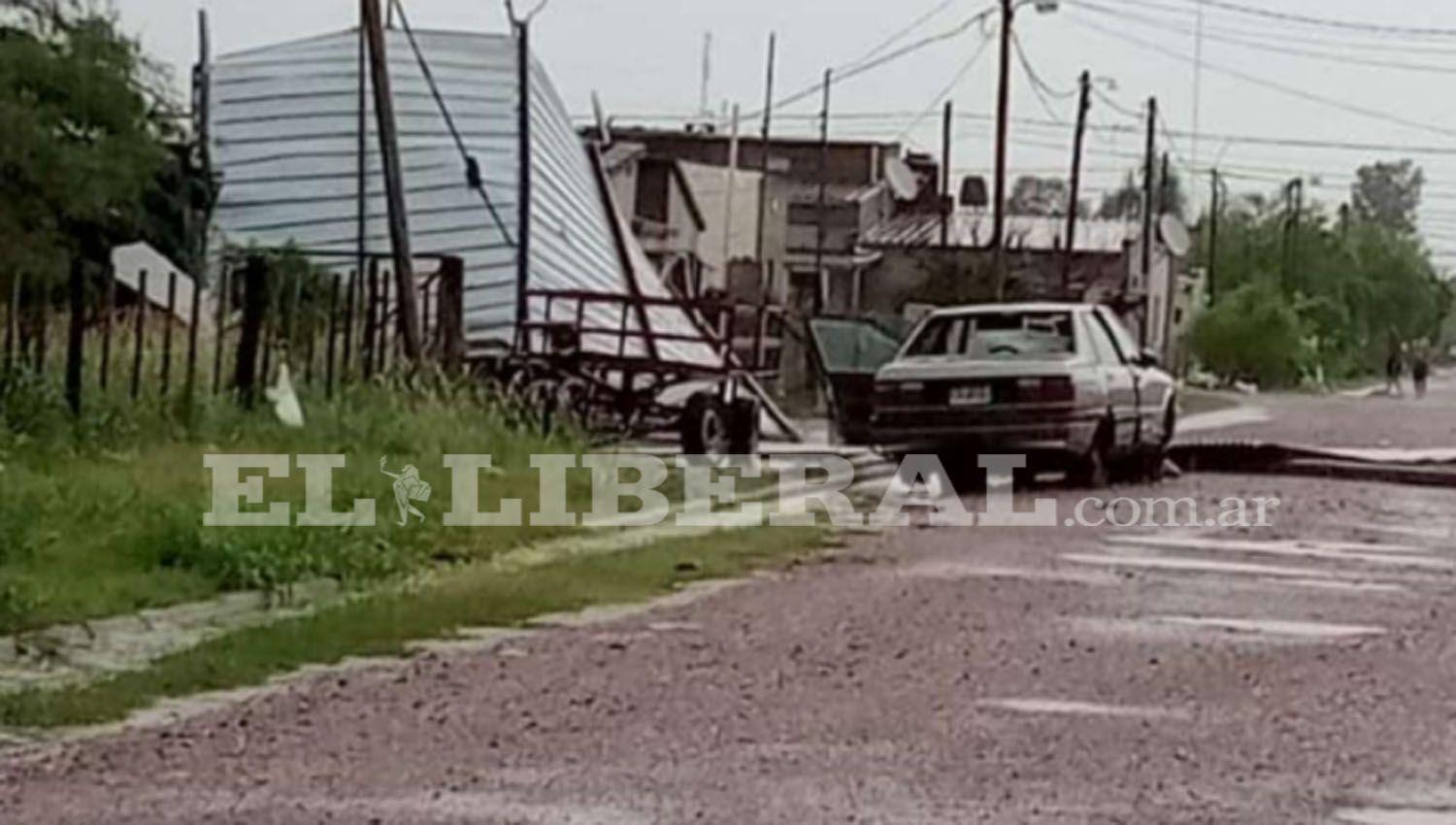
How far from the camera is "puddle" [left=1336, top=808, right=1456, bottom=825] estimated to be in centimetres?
877

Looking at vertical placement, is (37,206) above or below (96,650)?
above

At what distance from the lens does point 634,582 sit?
53.3ft

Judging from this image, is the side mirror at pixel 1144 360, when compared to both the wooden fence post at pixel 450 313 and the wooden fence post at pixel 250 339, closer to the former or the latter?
the wooden fence post at pixel 450 313

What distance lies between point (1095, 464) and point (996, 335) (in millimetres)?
1552

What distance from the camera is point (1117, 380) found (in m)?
26.3

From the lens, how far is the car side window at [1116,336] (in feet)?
88.3

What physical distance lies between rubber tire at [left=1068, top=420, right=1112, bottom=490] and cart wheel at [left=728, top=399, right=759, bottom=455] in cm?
309

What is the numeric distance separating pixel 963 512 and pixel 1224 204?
10640cm

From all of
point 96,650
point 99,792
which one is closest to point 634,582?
point 96,650

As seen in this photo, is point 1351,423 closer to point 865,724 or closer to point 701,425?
point 701,425

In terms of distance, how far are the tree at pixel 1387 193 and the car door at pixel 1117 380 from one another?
418ft

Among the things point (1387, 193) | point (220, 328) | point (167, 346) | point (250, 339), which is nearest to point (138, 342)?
point (167, 346)

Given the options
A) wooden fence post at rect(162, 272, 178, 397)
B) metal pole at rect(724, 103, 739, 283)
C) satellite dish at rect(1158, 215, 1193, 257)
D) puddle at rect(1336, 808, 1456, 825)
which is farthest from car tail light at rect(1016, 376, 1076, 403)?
satellite dish at rect(1158, 215, 1193, 257)

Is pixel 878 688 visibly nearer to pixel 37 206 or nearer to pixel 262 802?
pixel 262 802
